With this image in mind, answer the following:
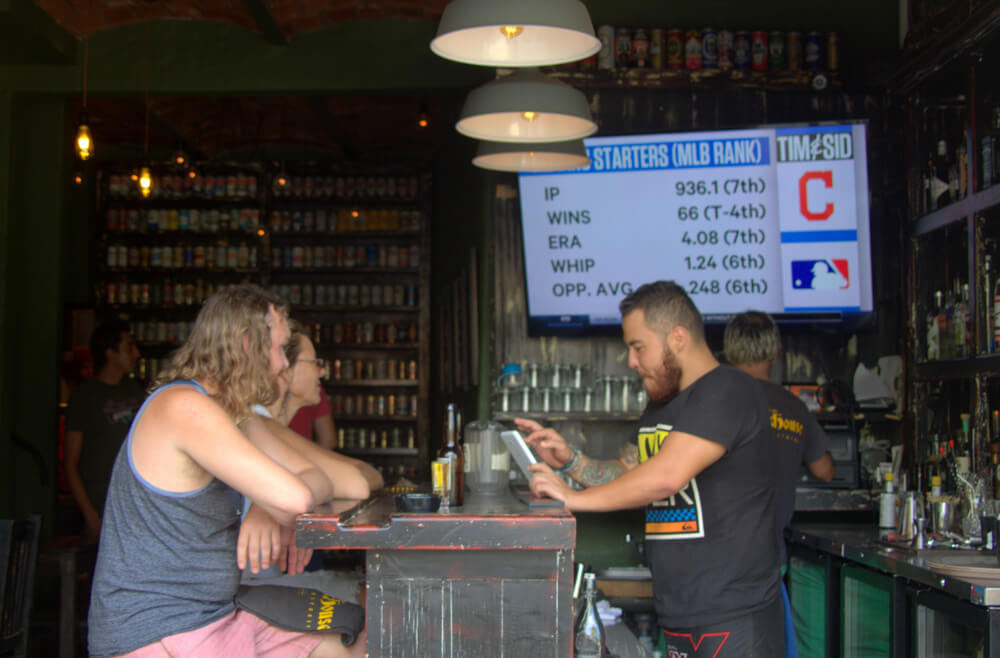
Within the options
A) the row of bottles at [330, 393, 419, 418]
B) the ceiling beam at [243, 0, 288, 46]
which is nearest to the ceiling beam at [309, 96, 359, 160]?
Answer: the ceiling beam at [243, 0, 288, 46]

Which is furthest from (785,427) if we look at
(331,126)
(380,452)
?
(331,126)

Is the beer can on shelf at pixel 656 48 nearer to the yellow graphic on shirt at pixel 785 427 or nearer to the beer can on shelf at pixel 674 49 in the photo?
the beer can on shelf at pixel 674 49

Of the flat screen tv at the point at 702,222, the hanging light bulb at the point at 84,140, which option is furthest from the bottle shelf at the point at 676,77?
the hanging light bulb at the point at 84,140

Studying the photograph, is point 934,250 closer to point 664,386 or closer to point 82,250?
point 664,386

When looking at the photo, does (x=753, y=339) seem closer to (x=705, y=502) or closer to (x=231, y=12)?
(x=705, y=502)

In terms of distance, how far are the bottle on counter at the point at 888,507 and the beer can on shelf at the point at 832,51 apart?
2.02 m

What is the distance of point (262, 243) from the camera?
8289mm

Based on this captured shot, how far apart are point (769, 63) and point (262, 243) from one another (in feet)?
15.9

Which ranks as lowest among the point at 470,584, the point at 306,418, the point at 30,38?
the point at 470,584

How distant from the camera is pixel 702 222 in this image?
4.54 metres

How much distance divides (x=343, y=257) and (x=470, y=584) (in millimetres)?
6373

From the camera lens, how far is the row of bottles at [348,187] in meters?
8.33

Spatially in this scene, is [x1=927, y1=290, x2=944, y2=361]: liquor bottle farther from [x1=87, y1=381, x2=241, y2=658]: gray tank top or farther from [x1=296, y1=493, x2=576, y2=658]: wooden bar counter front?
[x1=87, y1=381, x2=241, y2=658]: gray tank top

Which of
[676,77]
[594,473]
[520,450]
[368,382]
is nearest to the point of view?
[520,450]
